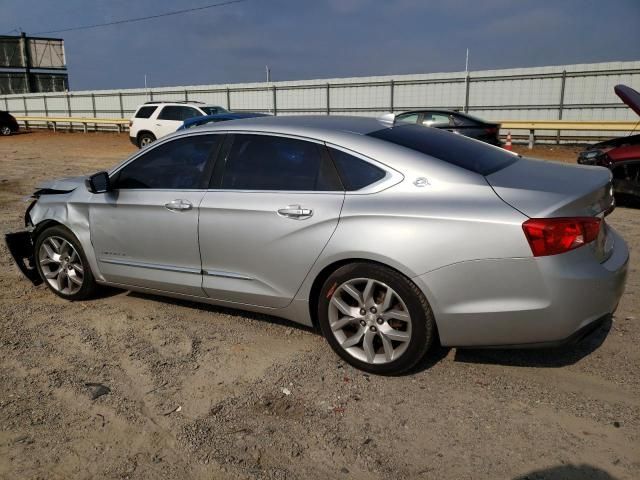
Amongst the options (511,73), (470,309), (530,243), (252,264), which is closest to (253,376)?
(252,264)

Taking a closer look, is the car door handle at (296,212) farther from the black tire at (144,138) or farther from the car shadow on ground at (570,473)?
the black tire at (144,138)

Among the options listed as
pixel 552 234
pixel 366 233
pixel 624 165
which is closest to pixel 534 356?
pixel 552 234

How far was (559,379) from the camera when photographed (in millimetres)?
3336

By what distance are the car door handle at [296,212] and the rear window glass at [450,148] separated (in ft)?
2.17

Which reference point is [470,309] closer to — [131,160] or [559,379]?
[559,379]

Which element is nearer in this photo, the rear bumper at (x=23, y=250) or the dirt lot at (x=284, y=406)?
the dirt lot at (x=284, y=406)

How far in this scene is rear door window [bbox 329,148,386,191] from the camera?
335 centimetres

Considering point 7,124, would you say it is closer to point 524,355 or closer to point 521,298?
point 524,355

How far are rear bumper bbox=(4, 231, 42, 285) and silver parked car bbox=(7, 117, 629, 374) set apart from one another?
0.74 metres

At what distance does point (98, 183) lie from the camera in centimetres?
431

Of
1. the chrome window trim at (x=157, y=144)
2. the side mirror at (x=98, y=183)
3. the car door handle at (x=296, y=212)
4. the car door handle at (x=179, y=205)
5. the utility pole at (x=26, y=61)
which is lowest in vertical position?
the car door handle at (x=179, y=205)

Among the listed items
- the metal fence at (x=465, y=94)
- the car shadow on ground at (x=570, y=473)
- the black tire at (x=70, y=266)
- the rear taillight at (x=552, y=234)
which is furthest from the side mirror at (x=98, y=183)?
the metal fence at (x=465, y=94)

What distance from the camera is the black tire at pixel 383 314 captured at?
315 cm

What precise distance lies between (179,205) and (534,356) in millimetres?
2657
